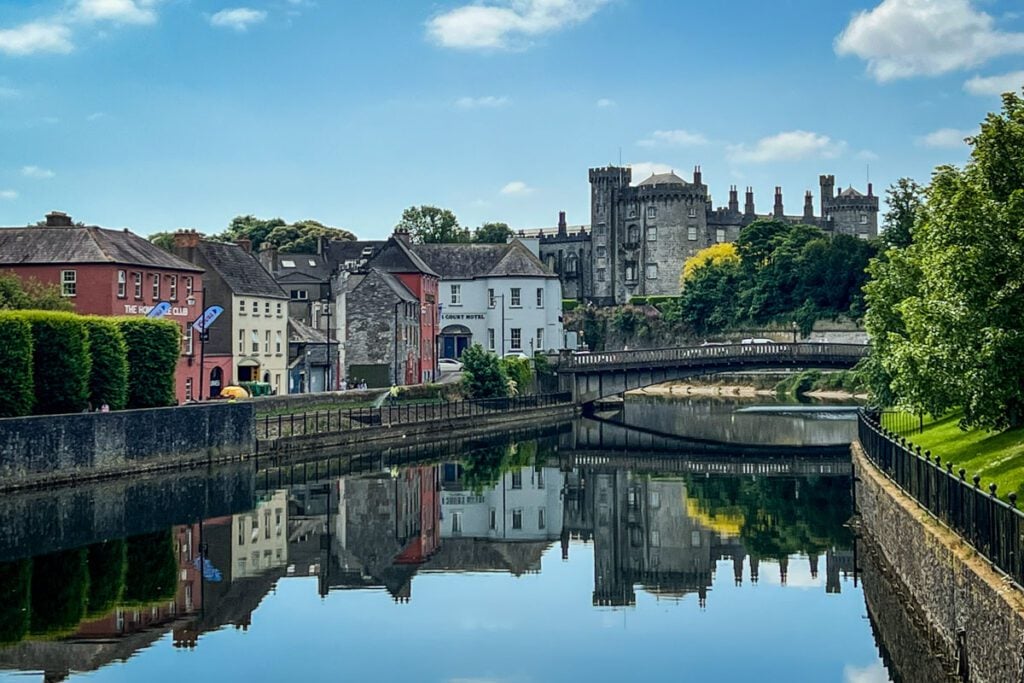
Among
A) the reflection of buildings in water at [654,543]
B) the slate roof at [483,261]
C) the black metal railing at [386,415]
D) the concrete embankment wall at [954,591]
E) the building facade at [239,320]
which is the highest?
the slate roof at [483,261]

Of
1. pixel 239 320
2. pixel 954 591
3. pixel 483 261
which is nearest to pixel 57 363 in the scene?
pixel 239 320

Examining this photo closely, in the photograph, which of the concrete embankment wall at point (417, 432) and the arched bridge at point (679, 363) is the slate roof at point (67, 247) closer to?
the concrete embankment wall at point (417, 432)

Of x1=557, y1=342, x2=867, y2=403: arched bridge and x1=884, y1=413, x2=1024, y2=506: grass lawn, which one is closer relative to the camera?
x1=884, y1=413, x2=1024, y2=506: grass lawn

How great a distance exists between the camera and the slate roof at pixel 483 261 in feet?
326

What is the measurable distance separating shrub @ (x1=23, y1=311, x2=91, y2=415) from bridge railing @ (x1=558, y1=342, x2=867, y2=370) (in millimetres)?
42489

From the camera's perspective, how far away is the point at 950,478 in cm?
2159

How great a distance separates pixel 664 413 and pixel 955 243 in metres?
65.3

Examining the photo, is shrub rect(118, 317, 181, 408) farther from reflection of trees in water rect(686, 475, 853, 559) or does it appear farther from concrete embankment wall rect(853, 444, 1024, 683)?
concrete embankment wall rect(853, 444, 1024, 683)

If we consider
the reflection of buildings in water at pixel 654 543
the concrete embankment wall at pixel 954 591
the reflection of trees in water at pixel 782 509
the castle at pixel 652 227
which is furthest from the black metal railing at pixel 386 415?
the castle at pixel 652 227

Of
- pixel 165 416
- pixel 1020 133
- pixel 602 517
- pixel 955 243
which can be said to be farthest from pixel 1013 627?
pixel 165 416

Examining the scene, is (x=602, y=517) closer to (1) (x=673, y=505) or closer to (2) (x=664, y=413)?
(1) (x=673, y=505)

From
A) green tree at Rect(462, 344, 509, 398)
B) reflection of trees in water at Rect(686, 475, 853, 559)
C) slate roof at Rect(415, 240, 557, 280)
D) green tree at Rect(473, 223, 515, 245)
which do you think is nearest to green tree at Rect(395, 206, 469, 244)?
green tree at Rect(473, 223, 515, 245)

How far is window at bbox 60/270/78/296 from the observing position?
56.7m

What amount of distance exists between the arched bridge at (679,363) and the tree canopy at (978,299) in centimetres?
4695
